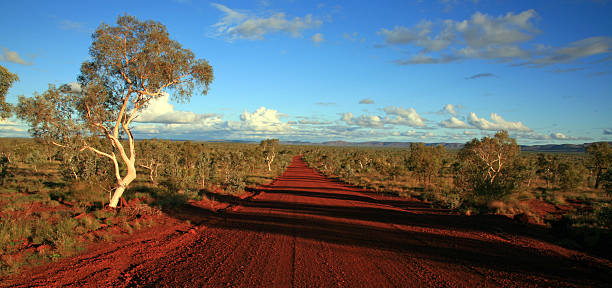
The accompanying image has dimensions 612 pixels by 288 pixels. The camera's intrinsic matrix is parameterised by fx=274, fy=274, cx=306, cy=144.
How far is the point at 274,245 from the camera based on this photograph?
896cm

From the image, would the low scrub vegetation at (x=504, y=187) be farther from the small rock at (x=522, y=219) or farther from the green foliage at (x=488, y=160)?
the small rock at (x=522, y=219)

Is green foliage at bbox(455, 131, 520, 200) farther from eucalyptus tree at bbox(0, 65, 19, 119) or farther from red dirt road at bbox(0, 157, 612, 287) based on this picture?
eucalyptus tree at bbox(0, 65, 19, 119)

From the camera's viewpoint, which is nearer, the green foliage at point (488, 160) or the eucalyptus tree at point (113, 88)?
the eucalyptus tree at point (113, 88)

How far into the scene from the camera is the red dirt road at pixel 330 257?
6352 millimetres

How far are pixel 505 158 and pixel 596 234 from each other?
1902 centimetres

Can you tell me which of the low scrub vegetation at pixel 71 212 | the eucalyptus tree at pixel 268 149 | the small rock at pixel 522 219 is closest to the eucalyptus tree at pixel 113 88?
the low scrub vegetation at pixel 71 212

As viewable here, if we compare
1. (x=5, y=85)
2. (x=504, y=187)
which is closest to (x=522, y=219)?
(x=504, y=187)

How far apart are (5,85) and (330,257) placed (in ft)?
49.8

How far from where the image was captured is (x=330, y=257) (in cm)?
790

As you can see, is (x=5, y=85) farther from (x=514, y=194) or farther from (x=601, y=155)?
(x=601, y=155)

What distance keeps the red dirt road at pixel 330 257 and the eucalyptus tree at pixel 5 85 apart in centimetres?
862

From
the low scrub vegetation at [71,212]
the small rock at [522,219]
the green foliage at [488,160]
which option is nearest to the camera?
the low scrub vegetation at [71,212]

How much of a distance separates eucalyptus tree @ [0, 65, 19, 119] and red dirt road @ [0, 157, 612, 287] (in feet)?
28.3

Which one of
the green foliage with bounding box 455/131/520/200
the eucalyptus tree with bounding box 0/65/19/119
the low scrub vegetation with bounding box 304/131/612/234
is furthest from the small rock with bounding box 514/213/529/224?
the eucalyptus tree with bounding box 0/65/19/119
